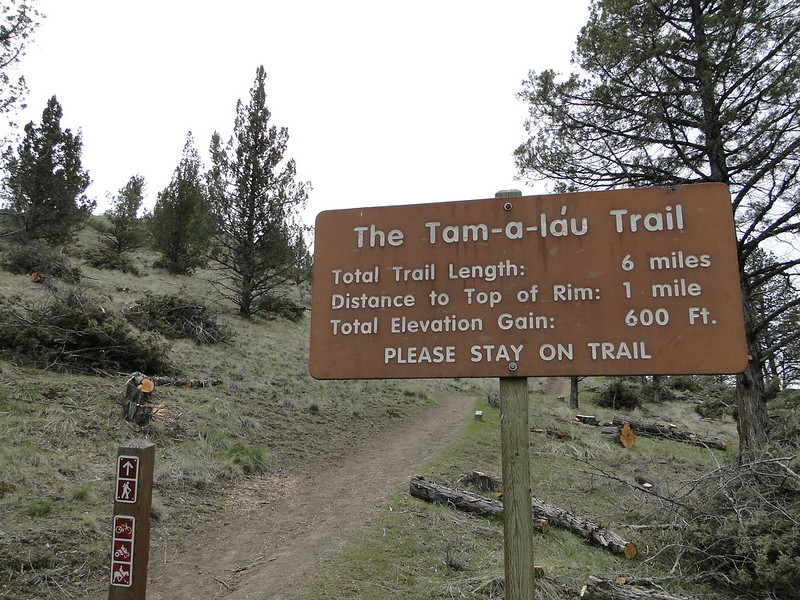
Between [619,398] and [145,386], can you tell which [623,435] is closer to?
[619,398]

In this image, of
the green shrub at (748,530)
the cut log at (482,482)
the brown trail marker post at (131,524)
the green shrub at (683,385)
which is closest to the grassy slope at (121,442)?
the brown trail marker post at (131,524)

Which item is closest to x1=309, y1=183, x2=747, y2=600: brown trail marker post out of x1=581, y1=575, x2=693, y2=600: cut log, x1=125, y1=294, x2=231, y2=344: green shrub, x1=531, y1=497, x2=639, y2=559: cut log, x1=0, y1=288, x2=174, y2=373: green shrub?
x1=581, y1=575, x2=693, y2=600: cut log

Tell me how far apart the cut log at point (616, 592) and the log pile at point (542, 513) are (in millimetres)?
1509

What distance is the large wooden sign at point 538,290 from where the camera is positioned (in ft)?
7.48

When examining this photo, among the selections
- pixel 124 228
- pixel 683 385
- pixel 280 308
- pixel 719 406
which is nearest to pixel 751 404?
pixel 719 406

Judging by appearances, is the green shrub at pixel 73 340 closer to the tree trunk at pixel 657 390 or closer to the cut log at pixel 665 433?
the cut log at pixel 665 433

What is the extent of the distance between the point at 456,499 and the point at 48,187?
23037 mm

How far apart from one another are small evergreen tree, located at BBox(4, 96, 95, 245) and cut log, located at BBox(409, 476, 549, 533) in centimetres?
1978

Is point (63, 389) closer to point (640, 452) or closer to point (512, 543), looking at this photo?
point (512, 543)

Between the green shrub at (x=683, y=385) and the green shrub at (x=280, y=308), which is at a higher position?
the green shrub at (x=280, y=308)

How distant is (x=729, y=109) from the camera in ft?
29.9

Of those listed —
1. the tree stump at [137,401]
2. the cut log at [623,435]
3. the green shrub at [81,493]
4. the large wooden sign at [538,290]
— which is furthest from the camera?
the cut log at [623,435]

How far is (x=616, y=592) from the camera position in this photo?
4250mm

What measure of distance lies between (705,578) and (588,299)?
14.1ft
